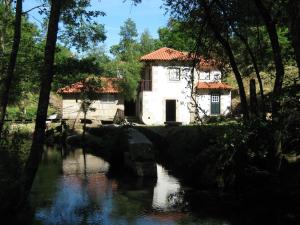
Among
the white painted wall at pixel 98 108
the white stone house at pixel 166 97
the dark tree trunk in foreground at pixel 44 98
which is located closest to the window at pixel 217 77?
the dark tree trunk in foreground at pixel 44 98

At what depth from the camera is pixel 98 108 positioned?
54.6 meters

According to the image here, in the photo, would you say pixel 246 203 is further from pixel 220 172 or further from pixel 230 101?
pixel 230 101

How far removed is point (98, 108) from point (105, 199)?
37865 millimetres

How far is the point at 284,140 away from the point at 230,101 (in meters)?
35.6

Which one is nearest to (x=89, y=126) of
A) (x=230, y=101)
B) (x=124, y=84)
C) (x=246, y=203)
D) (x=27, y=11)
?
(x=124, y=84)

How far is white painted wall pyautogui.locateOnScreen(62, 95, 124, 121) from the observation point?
53.7 m

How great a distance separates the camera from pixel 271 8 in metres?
Answer: 18.1

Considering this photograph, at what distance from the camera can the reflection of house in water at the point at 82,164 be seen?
2502 centimetres

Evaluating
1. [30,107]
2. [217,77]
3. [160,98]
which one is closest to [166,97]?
[160,98]

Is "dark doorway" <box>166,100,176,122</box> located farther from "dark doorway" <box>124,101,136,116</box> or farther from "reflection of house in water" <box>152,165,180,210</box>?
"reflection of house in water" <box>152,165,180,210</box>

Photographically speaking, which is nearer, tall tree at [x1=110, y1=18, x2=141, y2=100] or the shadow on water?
the shadow on water

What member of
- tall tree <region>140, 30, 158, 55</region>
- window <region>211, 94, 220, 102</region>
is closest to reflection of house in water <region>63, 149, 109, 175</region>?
window <region>211, 94, 220, 102</region>

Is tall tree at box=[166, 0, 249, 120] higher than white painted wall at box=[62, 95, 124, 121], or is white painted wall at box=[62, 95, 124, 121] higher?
tall tree at box=[166, 0, 249, 120]

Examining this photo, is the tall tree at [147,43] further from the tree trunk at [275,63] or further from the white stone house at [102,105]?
the tree trunk at [275,63]
